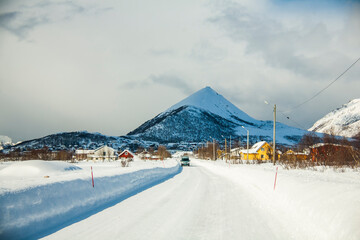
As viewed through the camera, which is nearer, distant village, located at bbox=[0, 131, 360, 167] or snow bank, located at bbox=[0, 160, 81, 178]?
snow bank, located at bbox=[0, 160, 81, 178]

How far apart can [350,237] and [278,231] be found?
1.94 meters

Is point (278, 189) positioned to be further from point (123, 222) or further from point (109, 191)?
point (109, 191)

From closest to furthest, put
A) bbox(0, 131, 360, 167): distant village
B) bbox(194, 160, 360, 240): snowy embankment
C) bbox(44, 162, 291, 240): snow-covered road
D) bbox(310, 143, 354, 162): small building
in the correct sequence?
bbox(194, 160, 360, 240): snowy embankment < bbox(44, 162, 291, 240): snow-covered road < bbox(0, 131, 360, 167): distant village < bbox(310, 143, 354, 162): small building

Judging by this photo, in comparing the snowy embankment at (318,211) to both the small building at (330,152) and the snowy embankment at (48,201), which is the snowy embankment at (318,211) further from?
the small building at (330,152)

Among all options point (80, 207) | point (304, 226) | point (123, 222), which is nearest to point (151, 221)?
point (123, 222)

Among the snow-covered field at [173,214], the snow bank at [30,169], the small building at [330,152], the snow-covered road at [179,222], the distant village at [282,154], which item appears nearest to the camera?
the snow-covered field at [173,214]

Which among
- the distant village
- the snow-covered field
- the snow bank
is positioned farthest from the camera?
the distant village

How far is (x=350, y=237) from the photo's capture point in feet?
15.4

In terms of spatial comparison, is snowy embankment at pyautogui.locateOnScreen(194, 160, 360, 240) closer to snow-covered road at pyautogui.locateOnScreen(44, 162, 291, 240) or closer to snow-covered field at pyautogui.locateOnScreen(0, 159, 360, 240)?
snow-covered field at pyautogui.locateOnScreen(0, 159, 360, 240)

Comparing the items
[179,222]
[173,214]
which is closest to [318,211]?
[179,222]

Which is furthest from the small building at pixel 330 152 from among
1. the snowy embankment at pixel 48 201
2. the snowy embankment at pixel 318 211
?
the snowy embankment at pixel 48 201

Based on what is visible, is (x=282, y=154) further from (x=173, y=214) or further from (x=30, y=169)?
(x=173, y=214)

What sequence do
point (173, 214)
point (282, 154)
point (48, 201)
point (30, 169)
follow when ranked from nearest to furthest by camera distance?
point (48, 201) → point (173, 214) → point (30, 169) → point (282, 154)

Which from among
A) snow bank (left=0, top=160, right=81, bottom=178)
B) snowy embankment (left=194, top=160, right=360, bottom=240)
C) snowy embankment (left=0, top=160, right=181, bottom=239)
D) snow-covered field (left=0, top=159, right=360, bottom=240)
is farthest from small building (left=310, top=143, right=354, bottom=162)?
snow bank (left=0, top=160, right=81, bottom=178)
